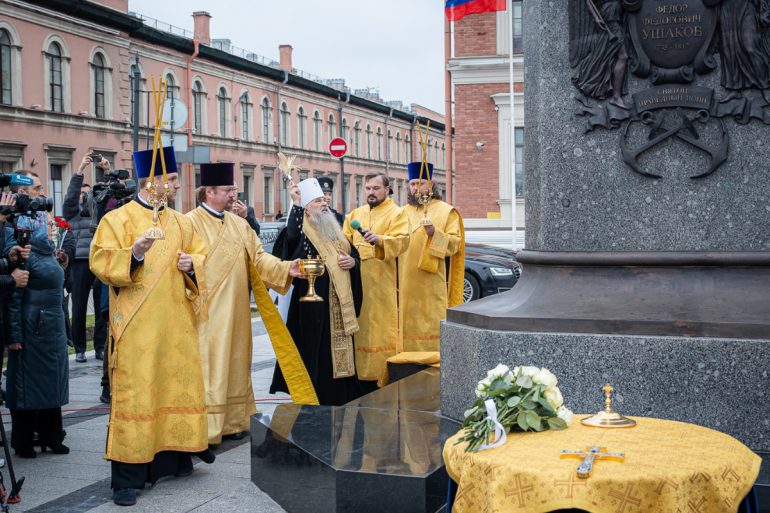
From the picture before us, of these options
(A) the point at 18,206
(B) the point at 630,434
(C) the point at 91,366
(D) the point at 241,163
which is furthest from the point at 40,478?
(D) the point at 241,163

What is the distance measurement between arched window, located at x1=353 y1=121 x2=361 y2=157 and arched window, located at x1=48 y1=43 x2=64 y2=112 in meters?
27.9

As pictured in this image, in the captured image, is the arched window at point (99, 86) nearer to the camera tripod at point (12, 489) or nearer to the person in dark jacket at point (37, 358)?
the person in dark jacket at point (37, 358)

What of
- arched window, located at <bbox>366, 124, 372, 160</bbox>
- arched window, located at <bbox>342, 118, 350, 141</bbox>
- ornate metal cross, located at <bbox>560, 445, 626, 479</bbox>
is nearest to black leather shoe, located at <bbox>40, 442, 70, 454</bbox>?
ornate metal cross, located at <bbox>560, 445, 626, 479</bbox>

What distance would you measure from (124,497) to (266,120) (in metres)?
46.6

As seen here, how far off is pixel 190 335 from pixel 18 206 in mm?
1315

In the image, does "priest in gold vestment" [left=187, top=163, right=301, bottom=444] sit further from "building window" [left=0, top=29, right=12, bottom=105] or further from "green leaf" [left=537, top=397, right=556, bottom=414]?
"building window" [left=0, top=29, right=12, bottom=105]

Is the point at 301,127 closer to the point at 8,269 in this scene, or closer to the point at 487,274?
the point at 487,274

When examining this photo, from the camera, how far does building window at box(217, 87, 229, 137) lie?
4675 cm

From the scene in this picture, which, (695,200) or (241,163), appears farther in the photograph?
(241,163)

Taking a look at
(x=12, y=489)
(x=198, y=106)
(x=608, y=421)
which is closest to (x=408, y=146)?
(x=198, y=106)

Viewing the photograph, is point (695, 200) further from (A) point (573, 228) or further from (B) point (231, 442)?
(B) point (231, 442)

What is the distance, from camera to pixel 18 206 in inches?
245

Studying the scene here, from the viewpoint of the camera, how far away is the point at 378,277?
926cm

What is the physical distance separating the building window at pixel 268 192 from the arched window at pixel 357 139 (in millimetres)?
11656
